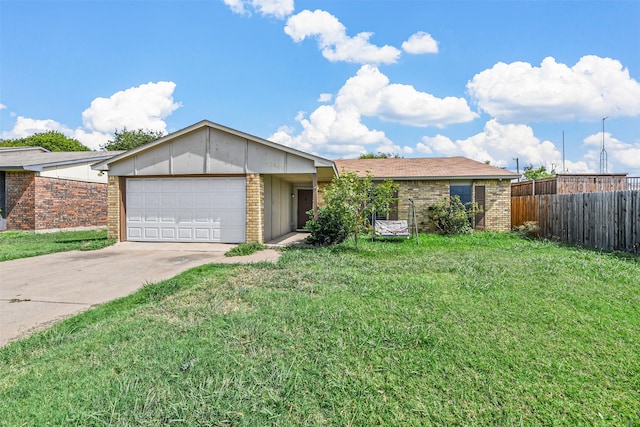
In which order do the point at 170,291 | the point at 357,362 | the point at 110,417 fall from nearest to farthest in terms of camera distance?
the point at 110,417 < the point at 357,362 < the point at 170,291

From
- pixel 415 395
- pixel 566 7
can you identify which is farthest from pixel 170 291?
pixel 566 7

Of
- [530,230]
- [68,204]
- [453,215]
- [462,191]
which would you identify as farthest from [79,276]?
[530,230]

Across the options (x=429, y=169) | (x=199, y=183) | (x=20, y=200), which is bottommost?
(x=20, y=200)

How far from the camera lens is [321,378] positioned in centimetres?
267

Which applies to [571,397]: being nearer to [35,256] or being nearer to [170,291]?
[170,291]

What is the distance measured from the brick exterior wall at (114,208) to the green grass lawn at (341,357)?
7.37 metres

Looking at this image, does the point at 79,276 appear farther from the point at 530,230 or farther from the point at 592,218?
the point at 530,230

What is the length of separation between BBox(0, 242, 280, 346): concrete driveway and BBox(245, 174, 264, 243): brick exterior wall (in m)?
0.87

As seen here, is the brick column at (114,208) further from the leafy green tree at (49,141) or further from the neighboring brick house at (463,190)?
the leafy green tree at (49,141)

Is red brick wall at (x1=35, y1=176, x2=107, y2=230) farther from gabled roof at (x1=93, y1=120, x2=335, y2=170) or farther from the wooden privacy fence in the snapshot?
the wooden privacy fence

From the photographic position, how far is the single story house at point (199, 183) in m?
10.5

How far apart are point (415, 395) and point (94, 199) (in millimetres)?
20812

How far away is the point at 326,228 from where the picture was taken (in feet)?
33.2

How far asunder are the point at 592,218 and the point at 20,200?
22467 mm
